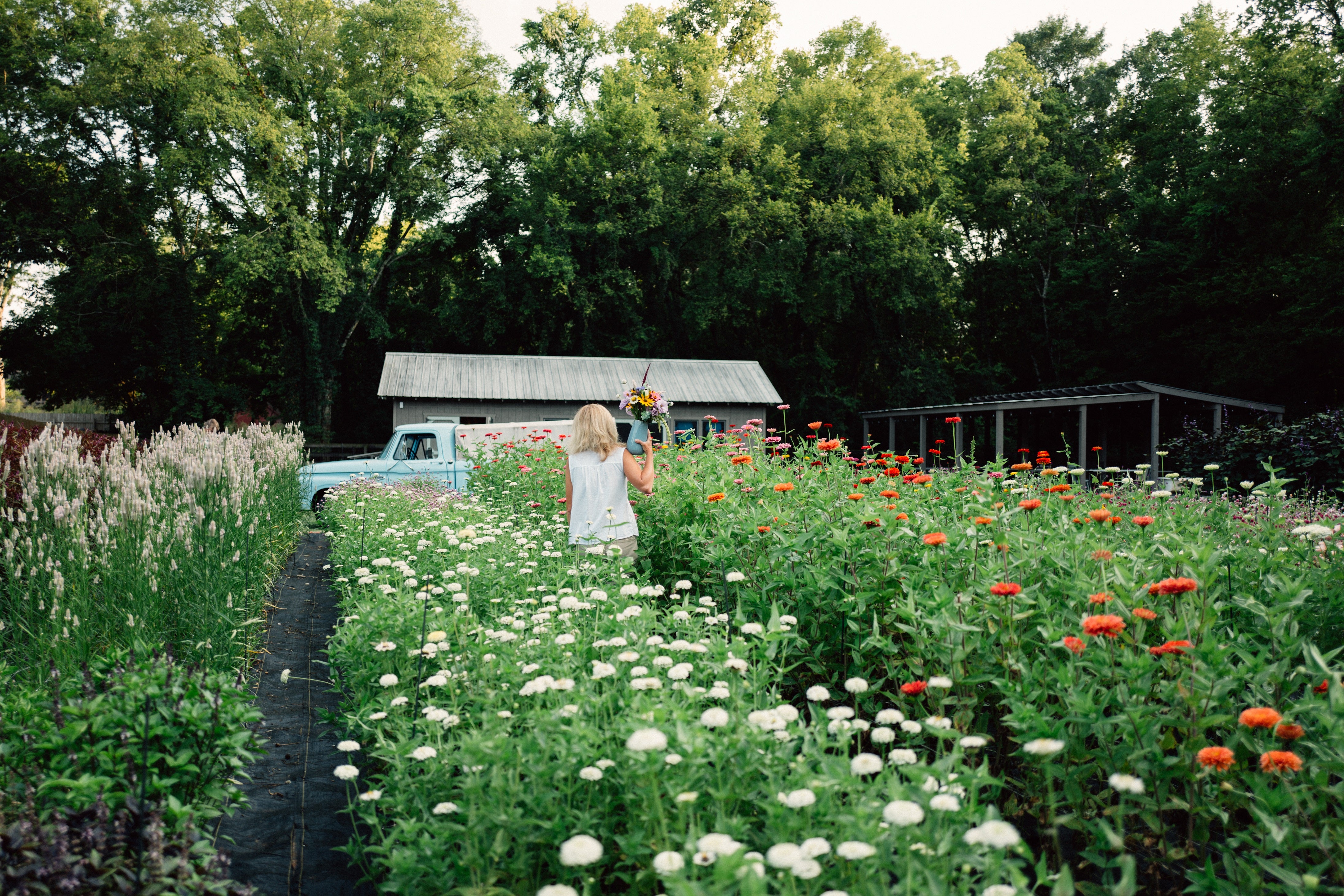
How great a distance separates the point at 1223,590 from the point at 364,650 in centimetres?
370

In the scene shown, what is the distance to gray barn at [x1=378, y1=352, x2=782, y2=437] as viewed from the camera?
885 inches

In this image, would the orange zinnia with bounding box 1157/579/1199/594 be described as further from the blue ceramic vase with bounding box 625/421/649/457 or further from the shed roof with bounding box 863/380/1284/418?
the shed roof with bounding box 863/380/1284/418

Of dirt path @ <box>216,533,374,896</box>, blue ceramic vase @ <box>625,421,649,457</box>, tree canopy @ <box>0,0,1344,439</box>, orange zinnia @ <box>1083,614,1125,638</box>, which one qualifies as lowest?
dirt path @ <box>216,533,374,896</box>

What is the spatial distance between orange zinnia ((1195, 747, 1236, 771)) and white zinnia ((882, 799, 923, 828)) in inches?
31.7

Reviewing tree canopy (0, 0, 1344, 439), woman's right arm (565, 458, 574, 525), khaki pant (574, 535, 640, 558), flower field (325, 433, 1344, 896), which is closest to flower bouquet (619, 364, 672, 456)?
woman's right arm (565, 458, 574, 525)

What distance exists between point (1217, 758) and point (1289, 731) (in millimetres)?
175

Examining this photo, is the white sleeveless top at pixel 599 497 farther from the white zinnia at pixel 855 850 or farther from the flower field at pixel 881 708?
the white zinnia at pixel 855 850

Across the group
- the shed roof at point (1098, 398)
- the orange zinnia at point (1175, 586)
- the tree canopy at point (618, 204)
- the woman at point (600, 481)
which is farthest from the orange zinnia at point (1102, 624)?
the tree canopy at point (618, 204)

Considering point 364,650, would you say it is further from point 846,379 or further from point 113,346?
point 113,346

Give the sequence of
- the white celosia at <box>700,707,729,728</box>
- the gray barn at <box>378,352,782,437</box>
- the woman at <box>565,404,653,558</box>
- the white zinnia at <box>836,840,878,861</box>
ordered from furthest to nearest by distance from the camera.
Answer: the gray barn at <box>378,352,782,437</box>, the woman at <box>565,404,653,558</box>, the white celosia at <box>700,707,729,728</box>, the white zinnia at <box>836,840,878,861</box>

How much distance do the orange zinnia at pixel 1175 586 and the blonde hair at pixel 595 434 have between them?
3.68 metres

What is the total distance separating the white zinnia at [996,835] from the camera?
1.57 meters

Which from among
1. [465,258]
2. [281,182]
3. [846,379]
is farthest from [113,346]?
[846,379]

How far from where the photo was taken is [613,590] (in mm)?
4027
